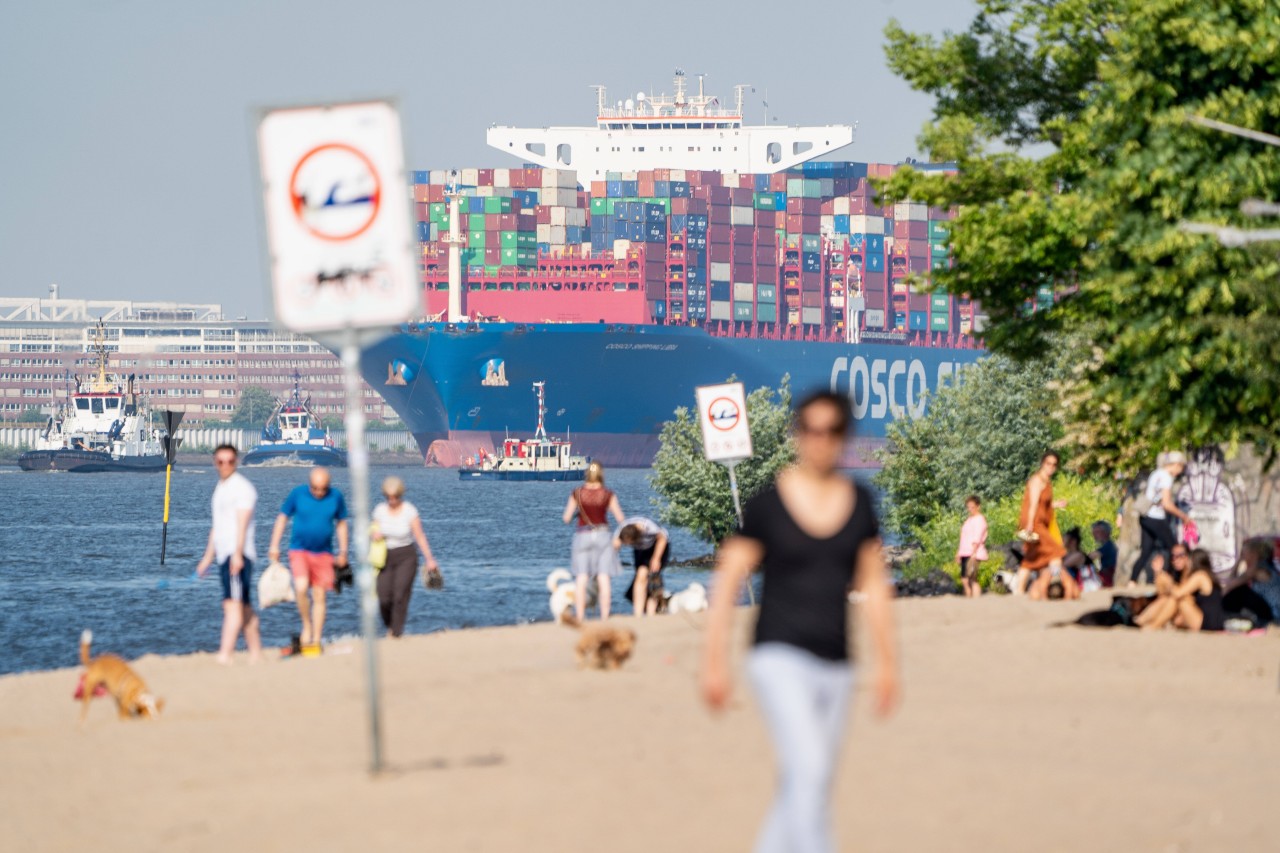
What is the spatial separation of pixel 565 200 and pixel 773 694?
471ft

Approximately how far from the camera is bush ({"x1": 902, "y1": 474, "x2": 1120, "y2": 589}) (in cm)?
3259

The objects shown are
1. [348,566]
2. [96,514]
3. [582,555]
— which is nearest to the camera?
[348,566]

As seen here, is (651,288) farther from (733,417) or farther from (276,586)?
(276,586)

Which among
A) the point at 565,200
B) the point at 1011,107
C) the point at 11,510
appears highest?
the point at 565,200

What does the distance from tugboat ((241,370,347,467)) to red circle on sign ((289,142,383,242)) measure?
178m

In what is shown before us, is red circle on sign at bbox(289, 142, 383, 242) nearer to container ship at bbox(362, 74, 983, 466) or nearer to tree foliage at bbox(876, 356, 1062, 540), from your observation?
tree foliage at bbox(876, 356, 1062, 540)

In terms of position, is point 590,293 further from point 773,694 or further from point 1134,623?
point 773,694

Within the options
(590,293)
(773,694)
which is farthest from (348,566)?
(590,293)

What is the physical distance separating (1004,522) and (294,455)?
15620 centimetres

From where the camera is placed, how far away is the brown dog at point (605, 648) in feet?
47.0

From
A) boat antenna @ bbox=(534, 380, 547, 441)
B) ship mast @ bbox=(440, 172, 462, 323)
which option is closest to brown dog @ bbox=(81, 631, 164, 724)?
boat antenna @ bbox=(534, 380, 547, 441)

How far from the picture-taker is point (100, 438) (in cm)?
17075

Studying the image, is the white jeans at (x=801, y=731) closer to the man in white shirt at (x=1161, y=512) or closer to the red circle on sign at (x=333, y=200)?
the red circle on sign at (x=333, y=200)

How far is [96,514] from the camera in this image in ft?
302
